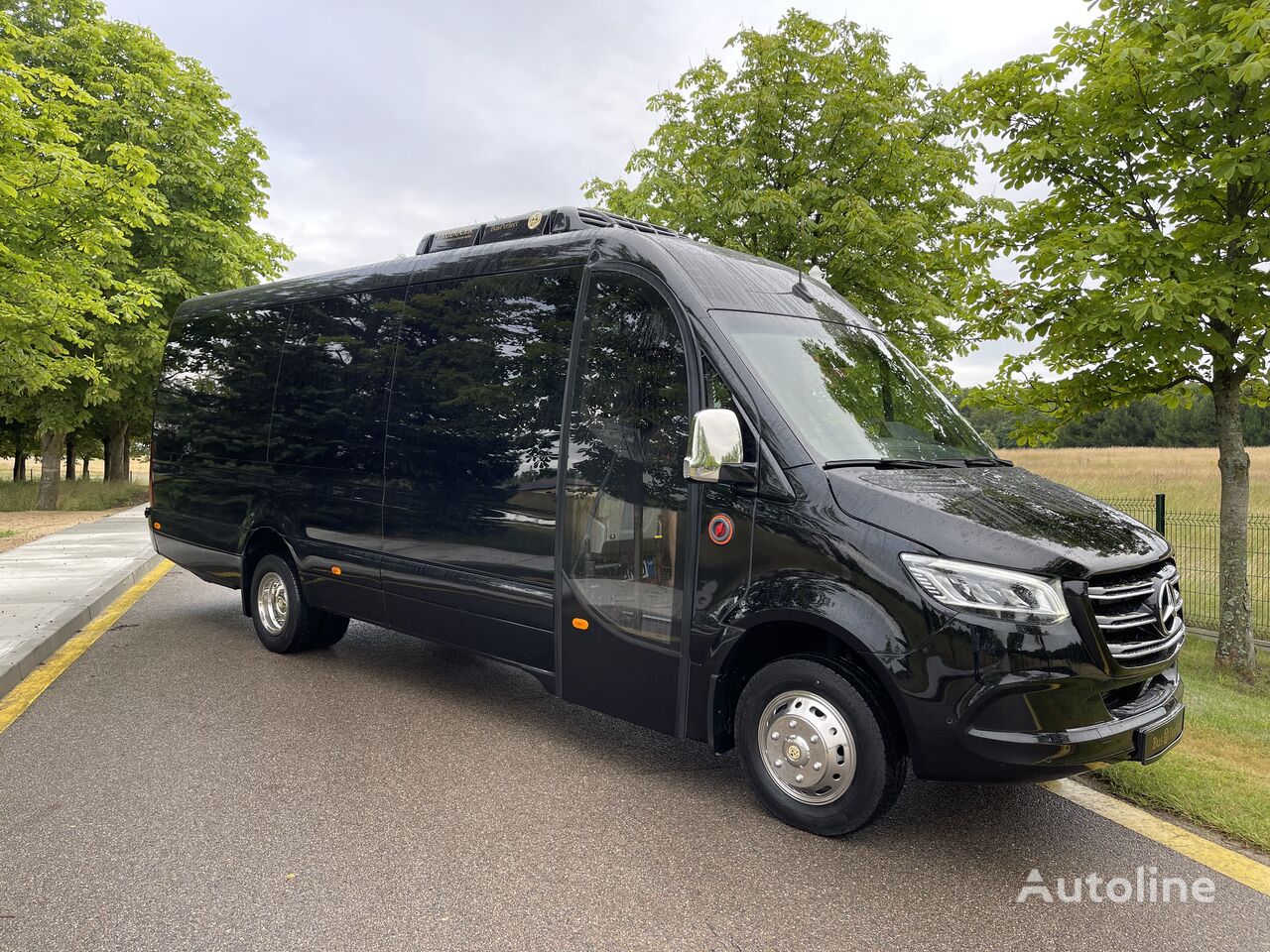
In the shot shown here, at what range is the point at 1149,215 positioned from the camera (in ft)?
25.9

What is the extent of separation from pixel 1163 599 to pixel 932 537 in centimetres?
110

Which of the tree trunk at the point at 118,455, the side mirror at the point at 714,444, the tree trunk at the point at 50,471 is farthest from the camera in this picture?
the tree trunk at the point at 118,455

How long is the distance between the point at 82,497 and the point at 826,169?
20855 mm

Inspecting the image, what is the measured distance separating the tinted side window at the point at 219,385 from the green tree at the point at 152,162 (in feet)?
43.3

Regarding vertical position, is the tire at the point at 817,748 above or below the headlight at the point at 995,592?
below

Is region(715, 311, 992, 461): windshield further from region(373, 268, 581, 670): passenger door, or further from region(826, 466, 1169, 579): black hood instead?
region(373, 268, 581, 670): passenger door

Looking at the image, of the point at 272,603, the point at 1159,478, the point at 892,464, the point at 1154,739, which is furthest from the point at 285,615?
the point at 1159,478

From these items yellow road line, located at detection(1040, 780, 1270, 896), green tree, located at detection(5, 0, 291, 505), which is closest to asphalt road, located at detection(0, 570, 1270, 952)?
yellow road line, located at detection(1040, 780, 1270, 896)

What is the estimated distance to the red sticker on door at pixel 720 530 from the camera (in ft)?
13.4

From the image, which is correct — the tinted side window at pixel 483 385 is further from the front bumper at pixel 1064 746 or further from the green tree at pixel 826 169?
the green tree at pixel 826 169

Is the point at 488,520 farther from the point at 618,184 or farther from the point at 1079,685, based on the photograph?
the point at 618,184

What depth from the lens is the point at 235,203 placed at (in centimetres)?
2359

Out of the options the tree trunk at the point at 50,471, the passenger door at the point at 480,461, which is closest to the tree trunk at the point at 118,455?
the tree trunk at the point at 50,471

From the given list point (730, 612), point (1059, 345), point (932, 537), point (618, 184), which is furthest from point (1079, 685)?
point (618, 184)
